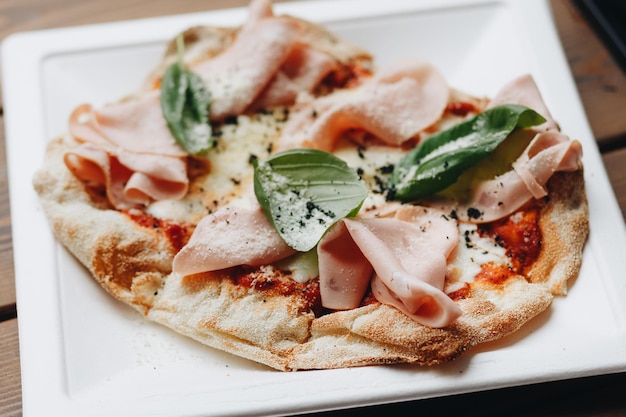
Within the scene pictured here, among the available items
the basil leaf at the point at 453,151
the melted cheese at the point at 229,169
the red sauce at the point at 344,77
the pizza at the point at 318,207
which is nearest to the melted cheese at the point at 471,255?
the pizza at the point at 318,207

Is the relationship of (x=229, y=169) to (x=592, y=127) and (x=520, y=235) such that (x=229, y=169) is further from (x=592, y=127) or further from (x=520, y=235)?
(x=592, y=127)

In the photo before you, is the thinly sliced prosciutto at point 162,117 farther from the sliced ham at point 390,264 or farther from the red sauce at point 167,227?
the sliced ham at point 390,264

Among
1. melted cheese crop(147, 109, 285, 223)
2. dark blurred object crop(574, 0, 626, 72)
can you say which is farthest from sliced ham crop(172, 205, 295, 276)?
dark blurred object crop(574, 0, 626, 72)

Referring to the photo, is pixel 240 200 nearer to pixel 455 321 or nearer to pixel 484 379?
pixel 455 321

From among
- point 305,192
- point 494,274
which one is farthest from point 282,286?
point 494,274

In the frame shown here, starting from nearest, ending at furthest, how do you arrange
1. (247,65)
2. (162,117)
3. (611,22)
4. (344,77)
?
(162,117), (247,65), (344,77), (611,22)

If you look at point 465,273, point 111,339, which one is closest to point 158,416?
point 111,339
